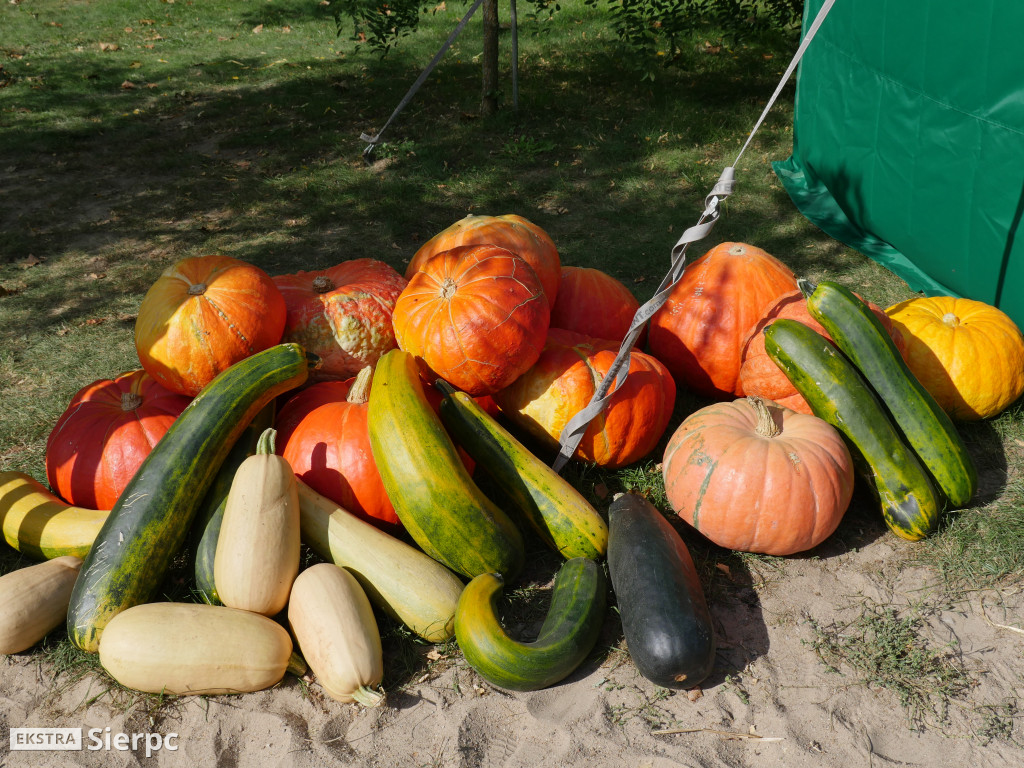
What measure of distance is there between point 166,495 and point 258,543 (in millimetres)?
470

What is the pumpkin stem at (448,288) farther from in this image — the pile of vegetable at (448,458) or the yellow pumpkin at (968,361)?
the yellow pumpkin at (968,361)

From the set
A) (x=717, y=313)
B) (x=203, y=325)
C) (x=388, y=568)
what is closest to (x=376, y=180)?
(x=203, y=325)

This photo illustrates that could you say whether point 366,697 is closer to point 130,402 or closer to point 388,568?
point 388,568

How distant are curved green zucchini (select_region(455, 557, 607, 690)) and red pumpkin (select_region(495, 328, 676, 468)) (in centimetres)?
81

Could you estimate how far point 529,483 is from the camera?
10.4 feet

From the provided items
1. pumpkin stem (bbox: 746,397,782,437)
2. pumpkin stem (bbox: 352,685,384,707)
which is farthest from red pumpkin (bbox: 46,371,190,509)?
pumpkin stem (bbox: 746,397,782,437)

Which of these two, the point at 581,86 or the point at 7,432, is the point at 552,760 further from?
the point at 581,86

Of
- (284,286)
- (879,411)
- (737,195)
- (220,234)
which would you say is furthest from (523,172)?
(879,411)

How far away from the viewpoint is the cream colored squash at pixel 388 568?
2.85 meters

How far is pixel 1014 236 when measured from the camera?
4.38 metres

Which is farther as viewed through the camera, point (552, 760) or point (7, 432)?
point (7, 432)

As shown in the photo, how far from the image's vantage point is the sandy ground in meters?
2.47

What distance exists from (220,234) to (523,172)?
2.84 meters

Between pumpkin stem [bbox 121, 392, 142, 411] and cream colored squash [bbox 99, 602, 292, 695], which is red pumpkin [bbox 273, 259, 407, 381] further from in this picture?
cream colored squash [bbox 99, 602, 292, 695]
